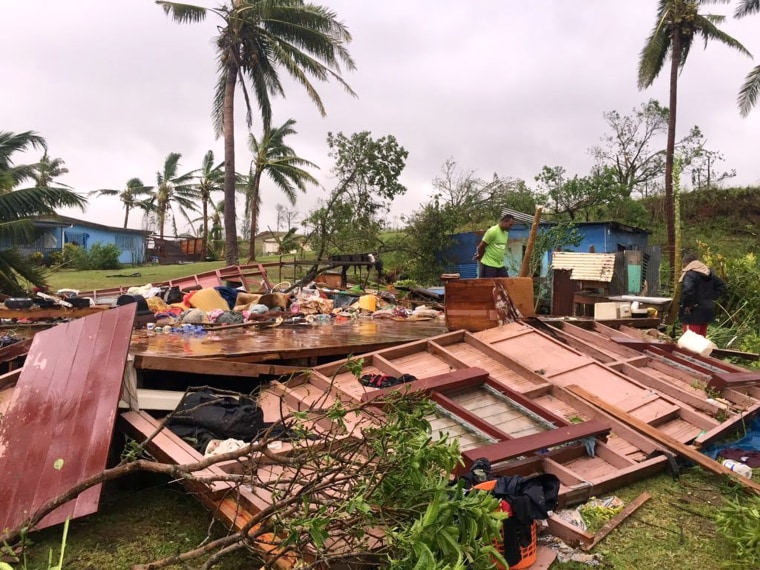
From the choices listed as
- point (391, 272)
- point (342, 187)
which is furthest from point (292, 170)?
point (391, 272)

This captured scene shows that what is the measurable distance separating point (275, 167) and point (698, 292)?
18.2m

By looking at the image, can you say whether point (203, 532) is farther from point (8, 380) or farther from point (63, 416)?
point (8, 380)

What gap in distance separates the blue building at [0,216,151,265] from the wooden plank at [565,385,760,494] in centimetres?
2392

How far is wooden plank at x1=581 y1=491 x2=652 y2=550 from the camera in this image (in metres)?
3.12

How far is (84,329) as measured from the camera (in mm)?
4402

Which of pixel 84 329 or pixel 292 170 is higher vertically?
pixel 292 170

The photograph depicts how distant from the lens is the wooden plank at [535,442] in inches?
143

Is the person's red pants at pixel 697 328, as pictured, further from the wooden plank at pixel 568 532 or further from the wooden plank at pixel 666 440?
the wooden plank at pixel 568 532

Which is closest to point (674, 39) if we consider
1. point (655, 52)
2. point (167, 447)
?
point (655, 52)

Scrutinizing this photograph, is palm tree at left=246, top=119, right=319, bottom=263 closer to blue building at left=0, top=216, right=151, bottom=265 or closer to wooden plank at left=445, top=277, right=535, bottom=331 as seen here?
blue building at left=0, top=216, right=151, bottom=265

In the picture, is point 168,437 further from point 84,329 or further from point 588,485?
point 588,485

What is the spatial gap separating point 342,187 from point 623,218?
10.0 metres

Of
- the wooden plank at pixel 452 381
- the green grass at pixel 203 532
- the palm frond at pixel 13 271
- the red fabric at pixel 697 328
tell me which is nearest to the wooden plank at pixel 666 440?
the green grass at pixel 203 532

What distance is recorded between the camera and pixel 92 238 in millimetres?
28500
